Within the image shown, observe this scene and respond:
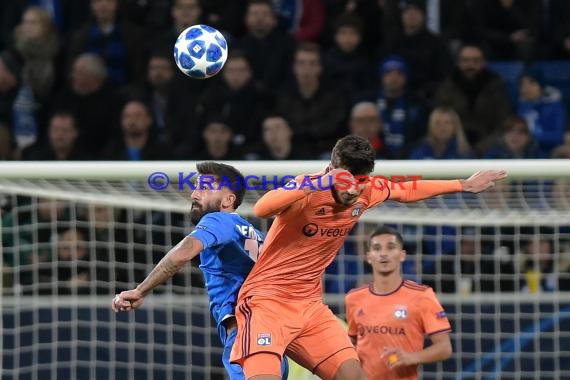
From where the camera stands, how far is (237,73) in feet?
35.5

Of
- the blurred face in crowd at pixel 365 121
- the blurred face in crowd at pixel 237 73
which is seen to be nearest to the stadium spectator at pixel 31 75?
the blurred face in crowd at pixel 237 73

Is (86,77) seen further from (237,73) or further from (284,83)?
(284,83)

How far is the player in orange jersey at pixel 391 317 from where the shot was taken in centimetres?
758

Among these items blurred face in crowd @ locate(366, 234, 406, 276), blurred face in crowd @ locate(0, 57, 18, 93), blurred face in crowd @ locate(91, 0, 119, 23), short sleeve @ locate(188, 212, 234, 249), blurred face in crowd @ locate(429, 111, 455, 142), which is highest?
blurred face in crowd @ locate(91, 0, 119, 23)

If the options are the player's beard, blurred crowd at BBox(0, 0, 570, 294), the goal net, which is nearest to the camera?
the player's beard

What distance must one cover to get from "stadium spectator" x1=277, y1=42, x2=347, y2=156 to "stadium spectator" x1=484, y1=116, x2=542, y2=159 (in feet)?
4.49

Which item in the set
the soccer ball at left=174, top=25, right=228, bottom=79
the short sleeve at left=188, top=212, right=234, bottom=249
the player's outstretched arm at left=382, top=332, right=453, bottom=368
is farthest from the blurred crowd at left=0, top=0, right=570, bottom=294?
the short sleeve at left=188, top=212, right=234, bottom=249

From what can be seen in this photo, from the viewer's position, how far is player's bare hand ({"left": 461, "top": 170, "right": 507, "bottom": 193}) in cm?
668

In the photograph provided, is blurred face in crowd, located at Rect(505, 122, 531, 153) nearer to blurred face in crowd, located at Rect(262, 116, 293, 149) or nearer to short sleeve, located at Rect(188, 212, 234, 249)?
blurred face in crowd, located at Rect(262, 116, 293, 149)

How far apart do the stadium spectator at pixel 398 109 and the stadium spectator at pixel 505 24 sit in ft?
4.23

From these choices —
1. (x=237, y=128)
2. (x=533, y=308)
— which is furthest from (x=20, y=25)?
(x=533, y=308)

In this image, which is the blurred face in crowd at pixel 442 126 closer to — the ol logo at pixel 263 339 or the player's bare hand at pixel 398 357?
the player's bare hand at pixel 398 357

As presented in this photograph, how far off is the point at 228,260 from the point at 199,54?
1.28 metres

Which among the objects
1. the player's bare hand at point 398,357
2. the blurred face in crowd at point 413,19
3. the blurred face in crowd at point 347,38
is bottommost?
the player's bare hand at point 398,357
